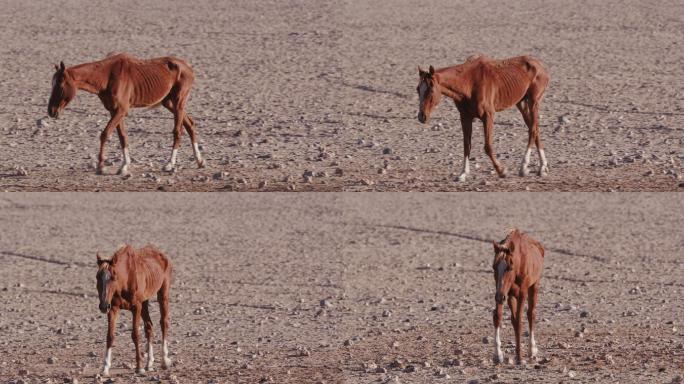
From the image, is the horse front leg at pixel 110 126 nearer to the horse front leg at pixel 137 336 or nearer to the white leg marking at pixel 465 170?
the white leg marking at pixel 465 170

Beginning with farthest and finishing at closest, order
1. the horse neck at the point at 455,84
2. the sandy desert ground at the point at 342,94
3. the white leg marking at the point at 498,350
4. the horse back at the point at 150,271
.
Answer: the sandy desert ground at the point at 342,94 → the horse neck at the point at 455,84 → the horse back at the point at 150,271 → the white leg marking at the point at 498,350

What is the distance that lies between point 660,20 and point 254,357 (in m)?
19.2

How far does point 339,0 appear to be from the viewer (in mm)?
40000

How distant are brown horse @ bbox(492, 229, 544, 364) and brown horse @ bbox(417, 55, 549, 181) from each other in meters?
3.37

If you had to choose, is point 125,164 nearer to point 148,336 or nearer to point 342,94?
point 148,336

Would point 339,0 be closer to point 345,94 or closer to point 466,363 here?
point 345,94

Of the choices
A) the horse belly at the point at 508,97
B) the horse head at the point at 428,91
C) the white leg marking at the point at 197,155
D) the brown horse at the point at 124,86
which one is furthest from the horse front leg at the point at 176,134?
the horse belly at the point at 508,97

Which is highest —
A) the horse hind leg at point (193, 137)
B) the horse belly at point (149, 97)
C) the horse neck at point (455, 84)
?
the horse neck at point (455, 84)

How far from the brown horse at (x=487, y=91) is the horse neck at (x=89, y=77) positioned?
14.9 feet

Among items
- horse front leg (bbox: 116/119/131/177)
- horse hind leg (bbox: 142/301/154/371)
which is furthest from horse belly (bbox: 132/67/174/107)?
horse hind leg (bbox: 142/301/154/371)

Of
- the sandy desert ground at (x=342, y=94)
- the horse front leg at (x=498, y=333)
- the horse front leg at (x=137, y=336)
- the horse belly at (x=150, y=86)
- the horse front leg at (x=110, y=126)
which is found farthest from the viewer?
the sandy desert ground at (x=342, y=94)

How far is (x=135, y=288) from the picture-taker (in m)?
21.1

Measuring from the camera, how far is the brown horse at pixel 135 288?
20531 millimetres

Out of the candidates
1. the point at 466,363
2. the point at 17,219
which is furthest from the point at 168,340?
the point at 17,219
